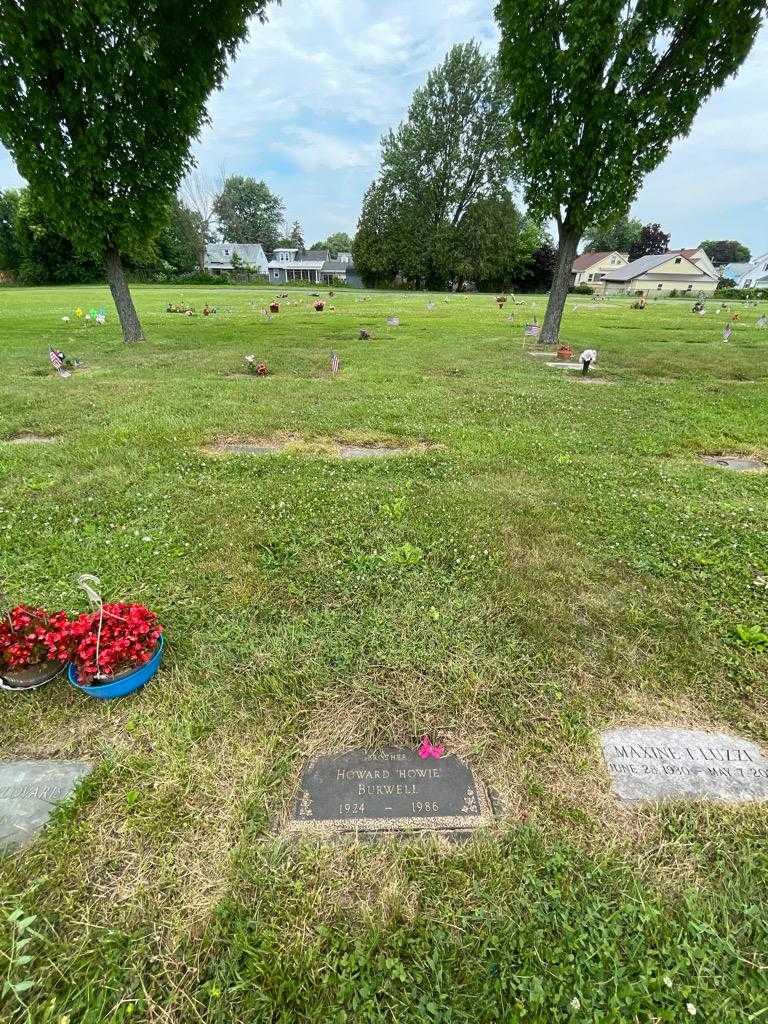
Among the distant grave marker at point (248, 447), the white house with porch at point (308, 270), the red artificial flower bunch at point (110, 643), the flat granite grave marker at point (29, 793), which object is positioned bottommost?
the flat granite grave marker at point (29, 793)

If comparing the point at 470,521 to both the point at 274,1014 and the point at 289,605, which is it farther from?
the point at 274,1014

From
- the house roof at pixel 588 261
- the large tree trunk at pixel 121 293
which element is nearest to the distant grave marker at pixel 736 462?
the large tree trunk at pixel 121 293

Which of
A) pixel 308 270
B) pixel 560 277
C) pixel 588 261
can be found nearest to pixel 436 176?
pixel 308 270

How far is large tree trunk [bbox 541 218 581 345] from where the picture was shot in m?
11.1

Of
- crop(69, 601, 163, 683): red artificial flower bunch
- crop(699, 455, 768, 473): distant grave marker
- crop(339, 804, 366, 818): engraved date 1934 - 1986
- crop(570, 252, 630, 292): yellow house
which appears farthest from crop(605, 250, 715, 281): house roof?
crop(339, 804, 366, 818): engraved date 1934 - 1986

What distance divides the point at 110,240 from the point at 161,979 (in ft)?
42.2

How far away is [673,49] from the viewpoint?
9102mm

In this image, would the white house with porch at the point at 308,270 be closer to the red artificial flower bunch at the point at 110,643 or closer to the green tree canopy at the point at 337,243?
the green tree canopy at the point at 337,243

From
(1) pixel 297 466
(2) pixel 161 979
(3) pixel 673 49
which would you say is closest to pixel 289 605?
(2) pixel 161 979

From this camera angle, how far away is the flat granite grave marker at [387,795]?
5.54ft

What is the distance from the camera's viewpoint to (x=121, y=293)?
11.4m

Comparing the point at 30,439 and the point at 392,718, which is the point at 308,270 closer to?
the point at 30,439

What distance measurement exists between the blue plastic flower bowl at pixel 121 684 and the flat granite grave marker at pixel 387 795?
37.3 inches

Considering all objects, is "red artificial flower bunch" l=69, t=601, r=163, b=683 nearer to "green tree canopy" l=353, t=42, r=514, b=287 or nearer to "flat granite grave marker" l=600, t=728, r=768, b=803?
"flat granite grave marker" l=600, t=728, r=768, b=803
